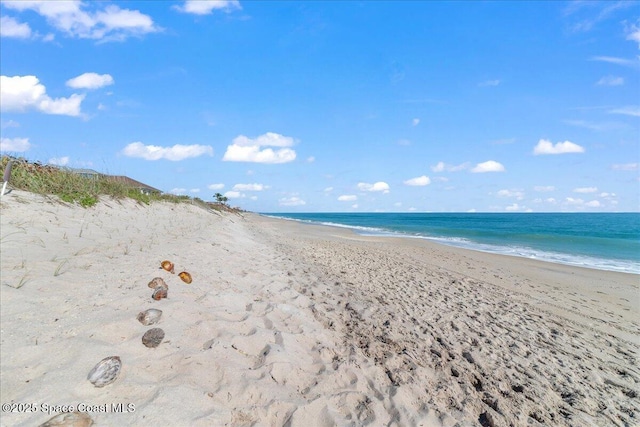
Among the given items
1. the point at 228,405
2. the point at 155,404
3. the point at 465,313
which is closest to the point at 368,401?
the point at 228,405

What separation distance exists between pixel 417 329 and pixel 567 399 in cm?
193

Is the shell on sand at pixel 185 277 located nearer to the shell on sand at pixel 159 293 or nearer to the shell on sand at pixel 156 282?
the shell on sand at pixel 156 282

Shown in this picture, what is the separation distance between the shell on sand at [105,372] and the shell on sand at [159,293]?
1.14 metres

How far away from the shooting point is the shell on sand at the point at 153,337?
9.75 feet

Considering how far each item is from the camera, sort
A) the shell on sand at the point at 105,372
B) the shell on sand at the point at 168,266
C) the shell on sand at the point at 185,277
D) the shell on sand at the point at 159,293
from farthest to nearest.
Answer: the shell on sand at the point at 168,266 < the shell on sand at the point at 185,277 < the shell on sand at the point at 159,293 < the shell on sand at the point at 105,372

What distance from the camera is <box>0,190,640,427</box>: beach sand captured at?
255 centimetres

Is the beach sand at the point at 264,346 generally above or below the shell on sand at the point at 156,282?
below

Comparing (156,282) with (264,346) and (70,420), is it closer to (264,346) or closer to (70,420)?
(264,346)

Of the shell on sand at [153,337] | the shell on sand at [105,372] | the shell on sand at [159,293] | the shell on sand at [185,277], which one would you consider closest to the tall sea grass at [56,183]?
the shell on sand at [185,277]

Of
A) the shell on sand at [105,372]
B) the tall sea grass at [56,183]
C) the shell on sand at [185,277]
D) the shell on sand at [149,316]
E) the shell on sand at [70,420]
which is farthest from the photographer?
the tall sea grass at [56,183]

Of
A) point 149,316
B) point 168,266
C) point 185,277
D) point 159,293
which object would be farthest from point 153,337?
point 168,266

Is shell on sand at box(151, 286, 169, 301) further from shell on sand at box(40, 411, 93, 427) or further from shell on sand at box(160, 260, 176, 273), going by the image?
shell on sand at box(40, 411, 93, 427)

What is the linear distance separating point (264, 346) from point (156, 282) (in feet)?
5.08

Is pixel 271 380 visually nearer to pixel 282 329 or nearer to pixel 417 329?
pixel 282 329
